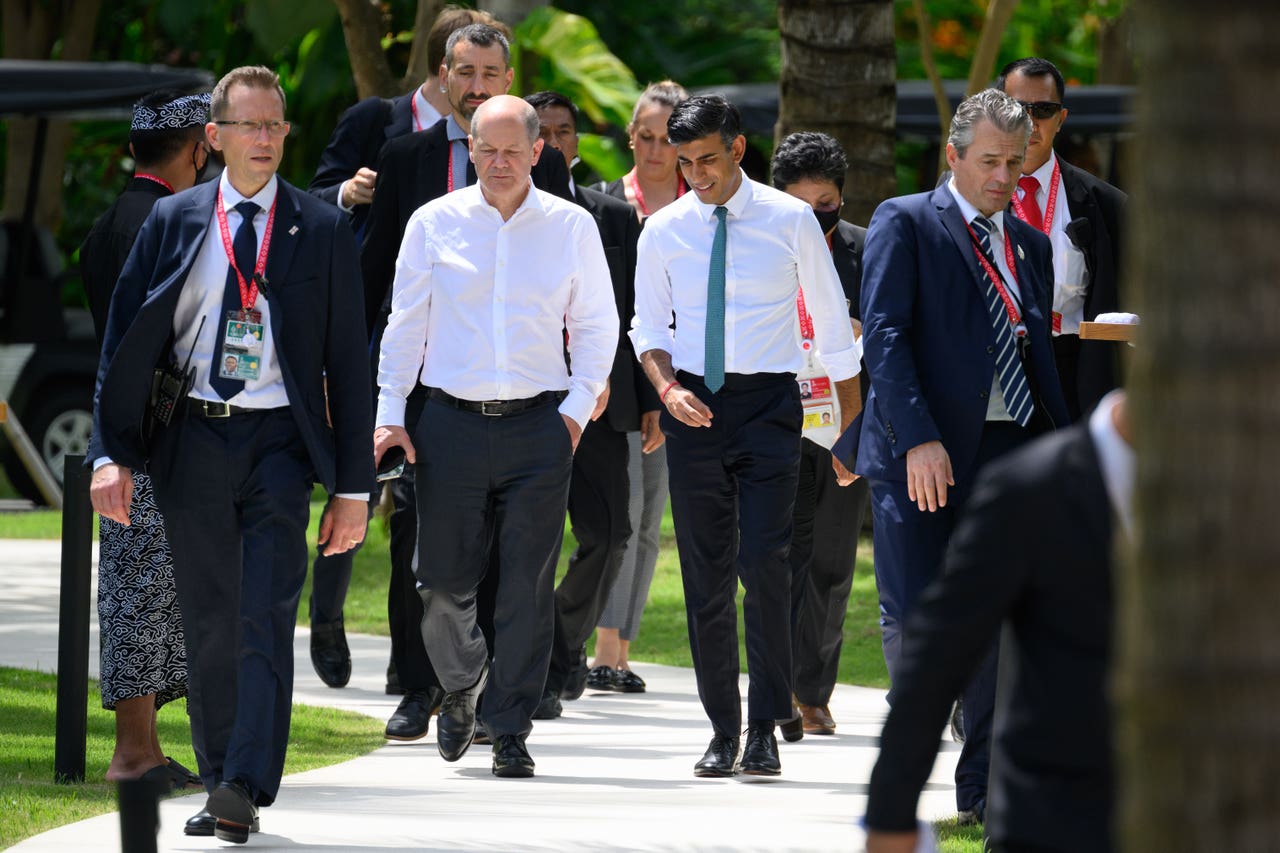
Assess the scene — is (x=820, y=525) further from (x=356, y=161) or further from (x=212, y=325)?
(x=212, y=325)

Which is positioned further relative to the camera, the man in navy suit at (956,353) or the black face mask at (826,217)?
the black face mask at (826,217)

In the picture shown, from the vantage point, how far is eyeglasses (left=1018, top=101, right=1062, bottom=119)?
7730 millimetres

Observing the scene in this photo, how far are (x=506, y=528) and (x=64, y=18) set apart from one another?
67.0ft

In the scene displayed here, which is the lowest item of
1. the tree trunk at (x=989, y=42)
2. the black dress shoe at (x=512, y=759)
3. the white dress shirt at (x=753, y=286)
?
the black dress shoe at (x=512, y=759)

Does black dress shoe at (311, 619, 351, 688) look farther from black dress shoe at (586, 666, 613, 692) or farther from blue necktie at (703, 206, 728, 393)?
blue necktie at (703, 206, 728, 393)

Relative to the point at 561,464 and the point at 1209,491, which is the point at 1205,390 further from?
the point at 561,464

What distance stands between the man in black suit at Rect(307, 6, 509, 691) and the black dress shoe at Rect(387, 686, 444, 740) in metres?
0.54

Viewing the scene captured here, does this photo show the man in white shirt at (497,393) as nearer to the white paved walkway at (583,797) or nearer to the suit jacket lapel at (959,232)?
the white paved walkway at (583,797)

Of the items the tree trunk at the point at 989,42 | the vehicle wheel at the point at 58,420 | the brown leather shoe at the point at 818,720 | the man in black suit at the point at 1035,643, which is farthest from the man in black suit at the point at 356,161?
the vehicle wheel at the point at 58,420

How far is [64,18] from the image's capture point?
1018 inches

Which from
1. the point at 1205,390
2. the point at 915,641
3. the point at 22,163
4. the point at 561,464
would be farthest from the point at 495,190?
the point at 22,163

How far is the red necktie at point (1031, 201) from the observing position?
7.59 metres

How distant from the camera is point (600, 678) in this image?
31.3ft

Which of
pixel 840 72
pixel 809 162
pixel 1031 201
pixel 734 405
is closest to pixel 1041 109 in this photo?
pixel 1031 201
